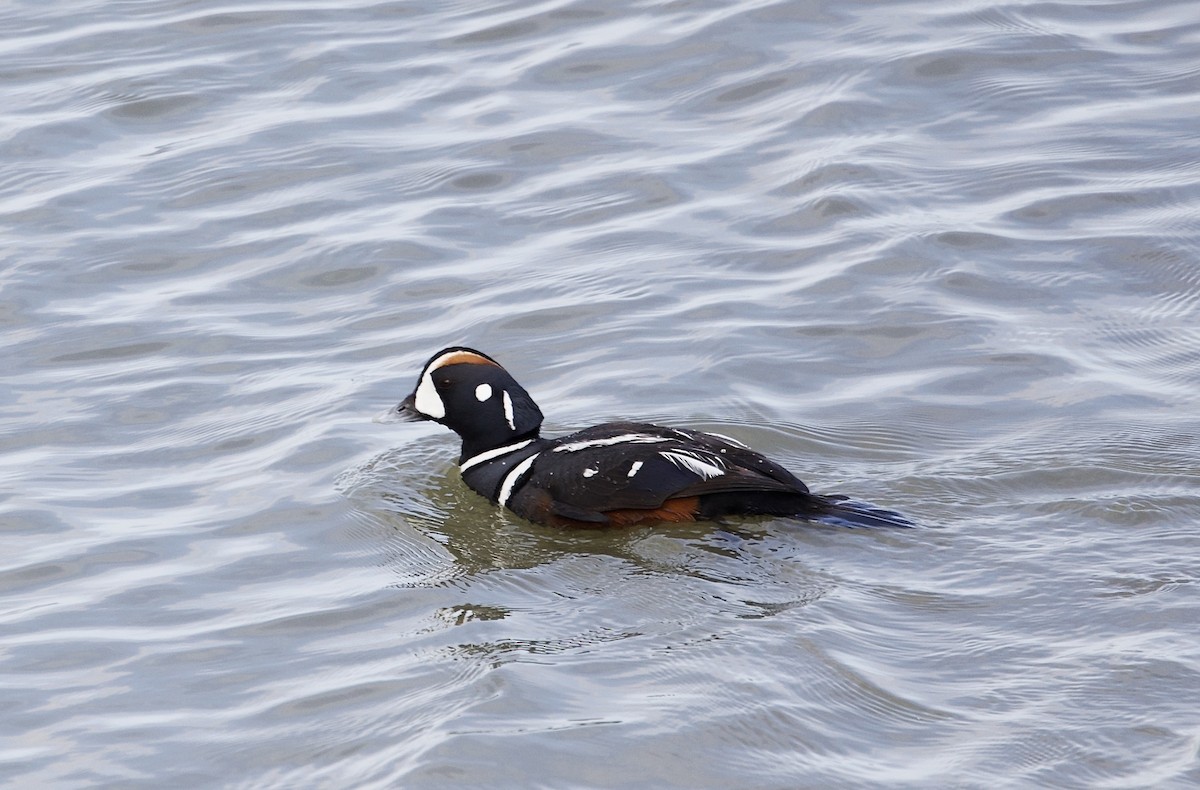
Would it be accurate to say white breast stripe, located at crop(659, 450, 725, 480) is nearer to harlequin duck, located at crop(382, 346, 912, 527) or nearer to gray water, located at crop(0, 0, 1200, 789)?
harlequin duck, located at crop(382, 346, 912, 527)

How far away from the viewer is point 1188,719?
211 inches

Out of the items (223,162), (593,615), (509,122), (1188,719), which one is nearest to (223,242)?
(223,162)

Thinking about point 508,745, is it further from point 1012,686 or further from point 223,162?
point 223,162

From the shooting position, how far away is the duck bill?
26.5 feet

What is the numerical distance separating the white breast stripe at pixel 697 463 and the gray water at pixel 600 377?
9.9 inches

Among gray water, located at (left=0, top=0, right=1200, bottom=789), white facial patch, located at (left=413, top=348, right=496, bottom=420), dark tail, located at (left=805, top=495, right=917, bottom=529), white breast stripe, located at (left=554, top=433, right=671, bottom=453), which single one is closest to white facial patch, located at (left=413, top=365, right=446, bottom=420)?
white facial patch, located at (left=413, top=348, right=496, bottom=420)

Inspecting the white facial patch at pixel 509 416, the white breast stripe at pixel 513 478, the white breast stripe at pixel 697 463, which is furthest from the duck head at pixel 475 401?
the white breast stripe at pixel 697 463

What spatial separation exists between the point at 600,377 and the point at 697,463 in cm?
177

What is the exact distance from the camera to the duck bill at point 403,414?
807 cm

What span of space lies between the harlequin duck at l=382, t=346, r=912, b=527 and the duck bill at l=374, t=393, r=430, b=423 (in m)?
0.02

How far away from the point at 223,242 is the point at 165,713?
17.7 feet

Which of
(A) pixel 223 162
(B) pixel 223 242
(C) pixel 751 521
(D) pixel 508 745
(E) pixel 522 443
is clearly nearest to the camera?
(D) pixel 508 745

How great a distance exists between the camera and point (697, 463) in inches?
285

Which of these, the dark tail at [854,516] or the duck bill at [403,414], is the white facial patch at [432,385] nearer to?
the duck bill at [403,414]
